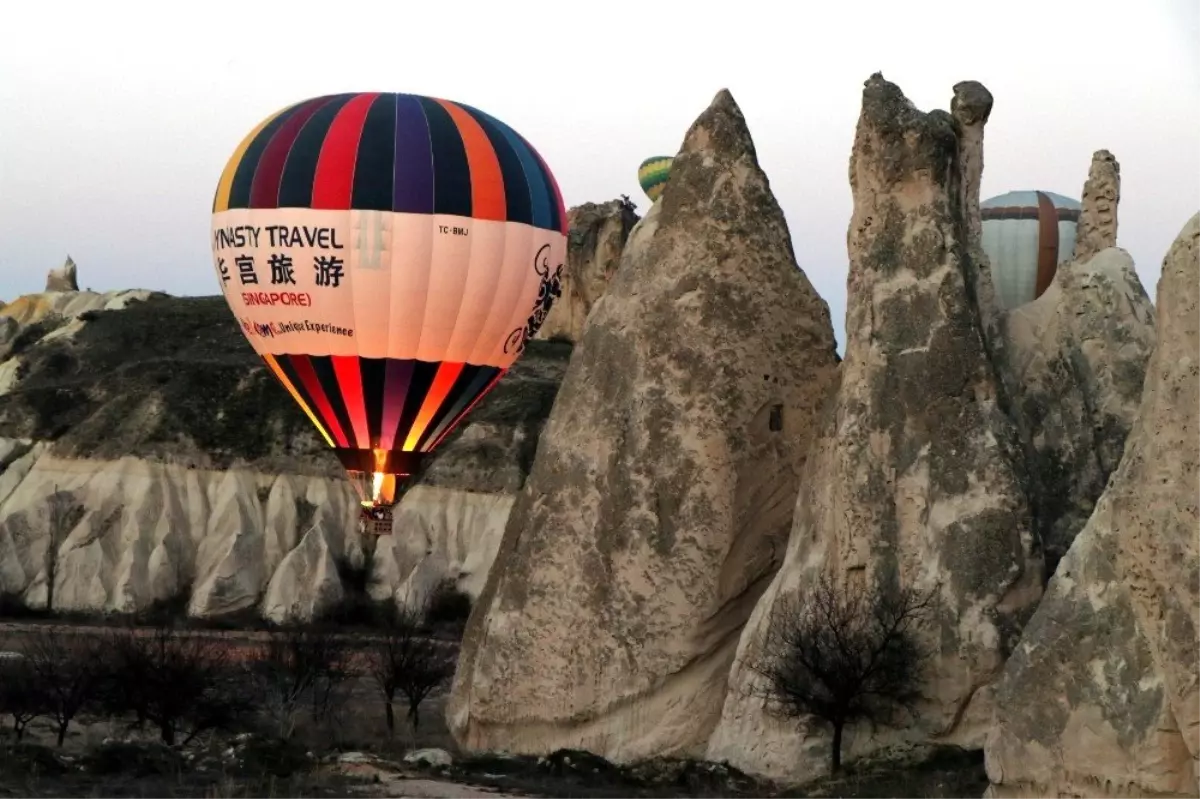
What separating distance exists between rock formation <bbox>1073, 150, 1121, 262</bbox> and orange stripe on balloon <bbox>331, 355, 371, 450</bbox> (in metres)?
11.5

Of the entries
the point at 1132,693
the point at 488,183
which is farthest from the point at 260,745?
the point at 488,183

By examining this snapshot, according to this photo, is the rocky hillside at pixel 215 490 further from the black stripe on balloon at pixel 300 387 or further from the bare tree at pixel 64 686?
the bare tree at pixel 64 686

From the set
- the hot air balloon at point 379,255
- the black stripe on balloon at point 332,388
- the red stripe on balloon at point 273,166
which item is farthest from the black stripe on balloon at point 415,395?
the red stripe on balloon at point 273,166

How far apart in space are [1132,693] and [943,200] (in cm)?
631

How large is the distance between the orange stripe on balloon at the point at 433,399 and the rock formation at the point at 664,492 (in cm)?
923

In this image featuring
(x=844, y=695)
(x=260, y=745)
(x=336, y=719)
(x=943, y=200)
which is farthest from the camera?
(x=336, y=719)

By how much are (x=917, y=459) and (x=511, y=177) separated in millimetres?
12999

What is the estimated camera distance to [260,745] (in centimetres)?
1802

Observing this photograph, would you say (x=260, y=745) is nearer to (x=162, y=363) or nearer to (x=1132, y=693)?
(x=1132, y=693)

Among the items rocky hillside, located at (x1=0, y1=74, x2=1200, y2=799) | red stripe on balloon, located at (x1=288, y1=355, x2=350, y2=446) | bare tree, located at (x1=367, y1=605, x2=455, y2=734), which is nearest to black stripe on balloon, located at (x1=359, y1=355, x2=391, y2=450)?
red stripe on balloon, located at (x1=288, y1=355, x2=350, y2=446)

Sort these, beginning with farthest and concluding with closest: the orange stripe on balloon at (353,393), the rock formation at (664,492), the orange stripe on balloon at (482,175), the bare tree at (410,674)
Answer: the orange stripe on balloon at (353,393)
the orange stripe on balloon at (482,175)
the bare tree at (410,674)
the rock formation at (664,492)

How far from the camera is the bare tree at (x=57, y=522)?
42406 mm

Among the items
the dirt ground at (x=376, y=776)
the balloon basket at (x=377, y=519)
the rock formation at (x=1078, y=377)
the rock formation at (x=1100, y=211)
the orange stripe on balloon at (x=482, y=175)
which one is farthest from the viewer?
the balloon basket at (x=377, y=519)

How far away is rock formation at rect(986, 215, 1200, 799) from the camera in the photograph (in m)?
10.9
